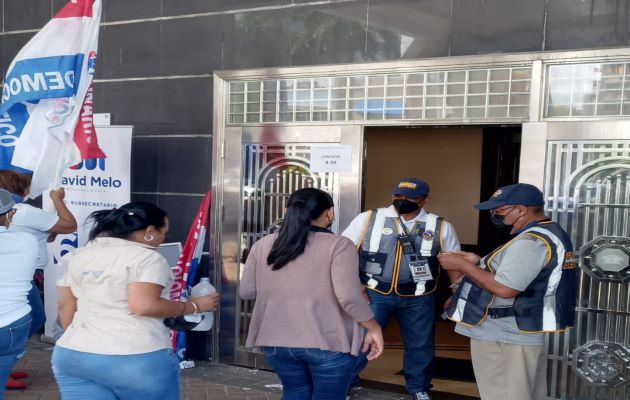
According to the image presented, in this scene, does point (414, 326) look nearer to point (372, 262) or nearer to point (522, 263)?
point (372, 262)

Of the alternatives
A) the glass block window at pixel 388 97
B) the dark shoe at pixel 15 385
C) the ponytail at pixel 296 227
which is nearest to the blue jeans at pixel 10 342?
the ponytail at pixel 296 227

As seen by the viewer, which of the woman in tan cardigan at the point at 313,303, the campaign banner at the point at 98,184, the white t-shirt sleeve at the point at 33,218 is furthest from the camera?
the campaign banner at the point at 98,184

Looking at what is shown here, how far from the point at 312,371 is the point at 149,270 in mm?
911

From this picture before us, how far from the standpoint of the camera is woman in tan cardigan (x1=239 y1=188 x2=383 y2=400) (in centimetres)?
282

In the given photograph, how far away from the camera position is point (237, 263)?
554 cm

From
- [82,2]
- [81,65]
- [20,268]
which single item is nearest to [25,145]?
[81,65]

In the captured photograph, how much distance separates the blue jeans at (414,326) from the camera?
460 centimetres

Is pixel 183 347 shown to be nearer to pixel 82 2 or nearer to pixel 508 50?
pixel 82 2

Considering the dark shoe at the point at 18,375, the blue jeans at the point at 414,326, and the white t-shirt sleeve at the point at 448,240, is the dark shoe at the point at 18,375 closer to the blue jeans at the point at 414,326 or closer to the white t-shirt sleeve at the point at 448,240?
the blue jeans at the point at 414,326

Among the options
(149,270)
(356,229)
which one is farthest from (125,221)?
(356,229)

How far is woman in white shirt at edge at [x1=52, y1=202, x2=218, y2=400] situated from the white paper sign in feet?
8.37

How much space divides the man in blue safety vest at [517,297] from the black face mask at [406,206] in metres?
1.15

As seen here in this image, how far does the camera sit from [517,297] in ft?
10.6

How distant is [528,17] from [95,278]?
3361mm
